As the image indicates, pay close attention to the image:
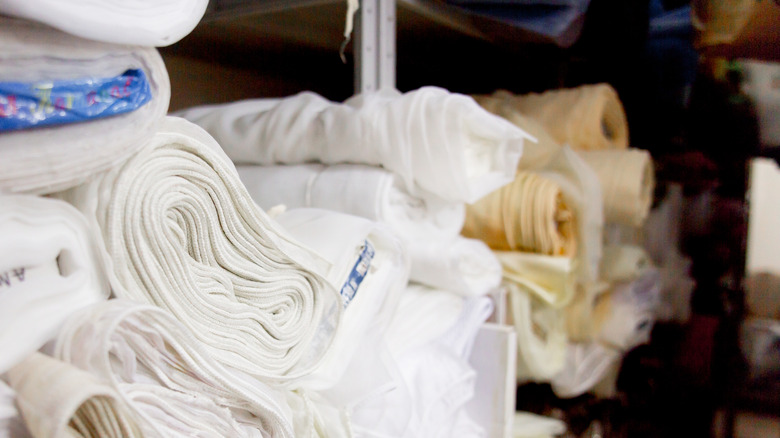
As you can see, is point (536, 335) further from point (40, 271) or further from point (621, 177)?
point (40, 271)

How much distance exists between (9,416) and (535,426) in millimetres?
896

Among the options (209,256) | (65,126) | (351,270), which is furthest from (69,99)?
(351,270)

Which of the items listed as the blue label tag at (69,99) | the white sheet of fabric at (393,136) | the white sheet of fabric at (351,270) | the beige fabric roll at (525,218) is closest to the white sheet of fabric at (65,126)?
the blue label tag at (69,99)

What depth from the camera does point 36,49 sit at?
0.91 feet

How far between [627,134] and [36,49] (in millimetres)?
1039

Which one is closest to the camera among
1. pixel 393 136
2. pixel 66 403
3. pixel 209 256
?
pixel 66 403

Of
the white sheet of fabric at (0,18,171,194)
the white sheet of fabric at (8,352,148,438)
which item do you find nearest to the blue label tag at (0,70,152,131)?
the white sheet of fabric at (0,18,171,194)

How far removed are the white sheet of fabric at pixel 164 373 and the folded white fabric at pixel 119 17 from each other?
0.14m

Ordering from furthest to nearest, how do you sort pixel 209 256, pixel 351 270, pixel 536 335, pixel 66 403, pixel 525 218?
pixel 536 335, pixel 525 218, pixel 351 270, pixel 209 256, pixel 66 403

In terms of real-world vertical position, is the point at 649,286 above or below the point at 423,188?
below

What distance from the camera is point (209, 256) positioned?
389mm

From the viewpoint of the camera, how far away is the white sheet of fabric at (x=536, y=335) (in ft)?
2.98

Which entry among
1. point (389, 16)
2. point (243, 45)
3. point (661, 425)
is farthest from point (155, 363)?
point (661, 425)

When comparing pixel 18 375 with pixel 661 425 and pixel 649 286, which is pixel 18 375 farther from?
pixel 661 425
